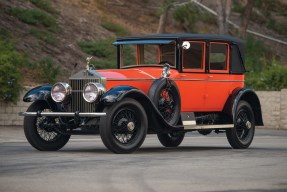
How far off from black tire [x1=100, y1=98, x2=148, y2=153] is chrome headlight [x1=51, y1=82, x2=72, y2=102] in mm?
1014

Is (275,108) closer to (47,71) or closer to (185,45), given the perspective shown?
(47,71)

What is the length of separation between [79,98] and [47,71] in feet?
52.3

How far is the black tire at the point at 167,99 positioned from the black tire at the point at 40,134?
Answer: 6.42ft

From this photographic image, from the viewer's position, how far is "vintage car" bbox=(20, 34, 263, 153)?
51.0ft

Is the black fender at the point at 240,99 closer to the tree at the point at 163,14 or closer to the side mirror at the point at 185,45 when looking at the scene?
the side mirror at the point at 185,45

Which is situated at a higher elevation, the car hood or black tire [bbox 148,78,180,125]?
the car hood

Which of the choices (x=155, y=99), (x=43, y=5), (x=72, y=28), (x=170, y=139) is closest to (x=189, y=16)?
(x=72, y=28)

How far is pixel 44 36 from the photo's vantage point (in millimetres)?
37344

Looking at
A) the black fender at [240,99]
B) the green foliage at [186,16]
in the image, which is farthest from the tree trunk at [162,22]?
the black fender at [240,99]

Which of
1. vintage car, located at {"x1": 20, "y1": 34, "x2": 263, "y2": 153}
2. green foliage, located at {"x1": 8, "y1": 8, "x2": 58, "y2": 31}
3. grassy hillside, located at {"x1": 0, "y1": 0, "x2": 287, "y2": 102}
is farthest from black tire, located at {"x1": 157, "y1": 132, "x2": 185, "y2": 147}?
green foliage, located at {"x1": 8, "y1": 8, "x2": 58, "y2": 31}

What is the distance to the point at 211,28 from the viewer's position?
5203cm

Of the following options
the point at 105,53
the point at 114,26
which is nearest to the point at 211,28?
the point at 114,26

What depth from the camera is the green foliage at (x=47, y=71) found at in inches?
1230

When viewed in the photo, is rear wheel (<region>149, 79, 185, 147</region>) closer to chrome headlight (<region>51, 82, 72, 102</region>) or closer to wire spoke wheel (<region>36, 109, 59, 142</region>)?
chrome headlight (<region>51, 82, 72, 102</region>)
